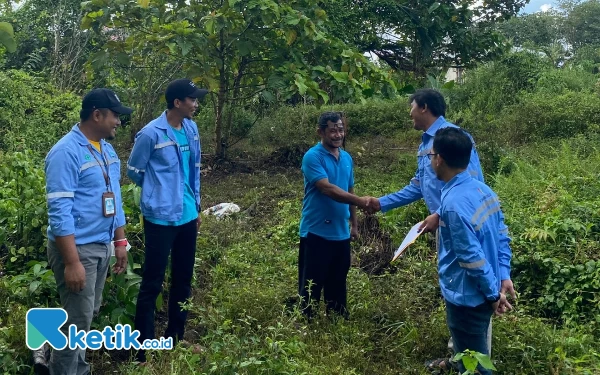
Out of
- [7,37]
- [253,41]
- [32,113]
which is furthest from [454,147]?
[32,113]

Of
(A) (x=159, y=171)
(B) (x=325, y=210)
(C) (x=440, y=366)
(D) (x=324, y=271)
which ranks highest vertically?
(A) (x=159, y=171)

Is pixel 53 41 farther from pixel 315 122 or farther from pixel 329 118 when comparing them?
pixel 329 118

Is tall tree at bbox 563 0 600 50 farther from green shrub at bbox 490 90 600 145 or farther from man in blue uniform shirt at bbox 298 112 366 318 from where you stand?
man in blue uniform shirt at bbox 298 112 366 318

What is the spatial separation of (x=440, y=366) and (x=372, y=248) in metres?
1.86

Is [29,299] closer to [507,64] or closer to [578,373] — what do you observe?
[578,373]

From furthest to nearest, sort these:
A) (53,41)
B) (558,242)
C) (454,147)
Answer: (53,41)
(558,242)
(454,147)

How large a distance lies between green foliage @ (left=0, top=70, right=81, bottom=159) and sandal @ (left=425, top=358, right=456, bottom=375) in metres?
5.99

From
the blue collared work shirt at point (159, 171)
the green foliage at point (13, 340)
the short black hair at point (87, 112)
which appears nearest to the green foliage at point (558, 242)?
the blue collared work shirt at point (159, 171)

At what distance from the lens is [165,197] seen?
349cm

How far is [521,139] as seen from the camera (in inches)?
376

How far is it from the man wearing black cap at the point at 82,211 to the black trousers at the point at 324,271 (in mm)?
1322

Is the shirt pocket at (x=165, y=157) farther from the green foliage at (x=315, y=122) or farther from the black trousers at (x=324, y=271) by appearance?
the green foliage at (x=315, y=122)

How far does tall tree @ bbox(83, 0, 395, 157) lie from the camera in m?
6.83

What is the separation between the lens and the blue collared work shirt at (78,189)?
9.27 feet
